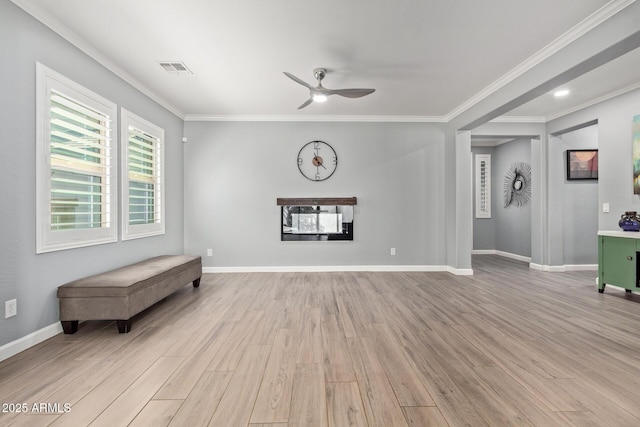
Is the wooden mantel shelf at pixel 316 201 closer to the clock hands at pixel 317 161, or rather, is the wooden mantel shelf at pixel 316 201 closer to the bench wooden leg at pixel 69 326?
the clock hands at pixel 317 161

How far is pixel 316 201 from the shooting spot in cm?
502

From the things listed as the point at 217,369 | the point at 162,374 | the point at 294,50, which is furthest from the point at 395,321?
the point at 294,50

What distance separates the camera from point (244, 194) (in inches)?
199

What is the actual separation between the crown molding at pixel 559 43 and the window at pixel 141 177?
460 centimetres

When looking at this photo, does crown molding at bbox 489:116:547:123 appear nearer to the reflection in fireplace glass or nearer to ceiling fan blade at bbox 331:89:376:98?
the reflection in fireplace glass

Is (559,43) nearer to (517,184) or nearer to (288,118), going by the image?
(288,118)

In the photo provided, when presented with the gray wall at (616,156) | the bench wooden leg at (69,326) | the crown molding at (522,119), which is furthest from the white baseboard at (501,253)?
the bench wooden leg at (69,326)

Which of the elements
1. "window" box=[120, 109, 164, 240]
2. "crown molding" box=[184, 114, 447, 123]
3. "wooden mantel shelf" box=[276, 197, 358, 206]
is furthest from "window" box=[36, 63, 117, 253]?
"wooden mantel shelf" box=[276, 197, 358, 206]

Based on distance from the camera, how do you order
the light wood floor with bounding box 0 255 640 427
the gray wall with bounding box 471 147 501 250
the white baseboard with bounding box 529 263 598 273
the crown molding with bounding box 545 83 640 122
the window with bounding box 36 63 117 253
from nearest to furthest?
the light wood floor with bounding box 0 255 640 427 < the window with bounding box 36 63 117 253 < the crown molding with bounding box 545 83 640 122 < the white baseboard with bounding box 529 263 598 273 < the gray wall with bounding box 471 147 501 250

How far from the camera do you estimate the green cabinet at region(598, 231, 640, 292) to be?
11.5ft

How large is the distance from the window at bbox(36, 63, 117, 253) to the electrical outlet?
1.37 ft

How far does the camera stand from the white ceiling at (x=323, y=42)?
92.2 inches

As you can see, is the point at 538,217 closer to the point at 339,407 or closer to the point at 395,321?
the point at 395,321

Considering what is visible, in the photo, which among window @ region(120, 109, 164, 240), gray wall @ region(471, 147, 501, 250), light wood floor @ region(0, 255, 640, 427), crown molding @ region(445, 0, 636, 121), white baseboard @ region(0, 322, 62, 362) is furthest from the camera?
gray wall @ region(471, 147, 501, 250)
